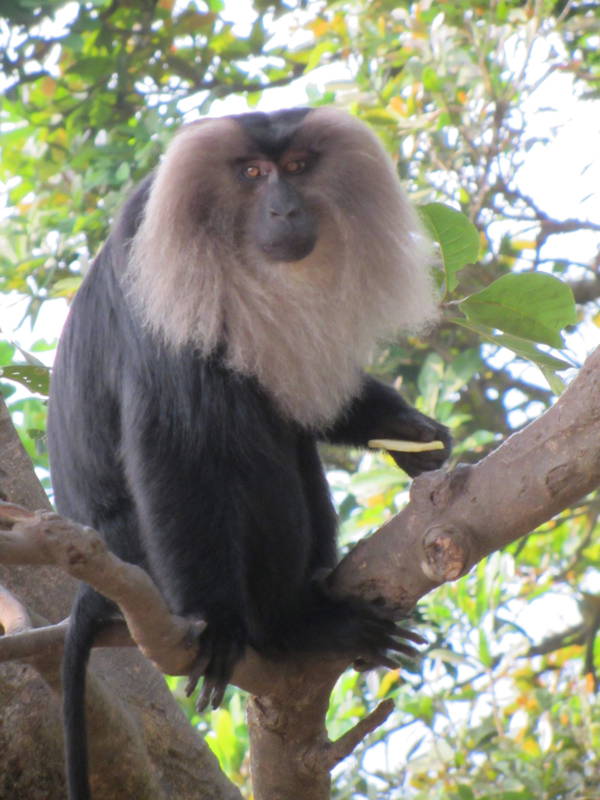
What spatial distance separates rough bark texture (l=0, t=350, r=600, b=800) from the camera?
6.82 ft

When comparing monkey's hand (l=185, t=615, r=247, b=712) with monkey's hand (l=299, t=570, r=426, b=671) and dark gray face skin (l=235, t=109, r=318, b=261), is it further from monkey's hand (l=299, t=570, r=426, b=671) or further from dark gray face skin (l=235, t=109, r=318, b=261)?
dark gray face skin (l=235, t=109, r=318, b=261)

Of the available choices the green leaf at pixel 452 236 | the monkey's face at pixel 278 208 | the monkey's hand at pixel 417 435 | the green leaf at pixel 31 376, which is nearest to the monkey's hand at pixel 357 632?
the monkey's hand at pixel 417 435

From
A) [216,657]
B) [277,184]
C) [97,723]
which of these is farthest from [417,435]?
[97,723]

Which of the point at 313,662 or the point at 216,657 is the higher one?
the point at 216,657

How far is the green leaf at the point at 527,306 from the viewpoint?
2.35 meters

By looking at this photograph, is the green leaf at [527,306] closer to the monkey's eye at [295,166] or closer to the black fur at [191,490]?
the black fur at [191,490]

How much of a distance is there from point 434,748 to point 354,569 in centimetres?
212

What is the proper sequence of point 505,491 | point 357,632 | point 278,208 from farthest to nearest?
1. point 278,208
2. point 357,632
3. point 505,491

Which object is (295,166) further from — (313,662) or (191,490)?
(313,662)

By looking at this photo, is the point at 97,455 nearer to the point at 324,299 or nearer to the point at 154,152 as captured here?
the point at 324,299

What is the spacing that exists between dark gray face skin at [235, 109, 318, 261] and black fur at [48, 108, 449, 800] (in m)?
0.08

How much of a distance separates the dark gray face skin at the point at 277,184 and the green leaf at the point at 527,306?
0.62 metres

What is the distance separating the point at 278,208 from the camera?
112 inches

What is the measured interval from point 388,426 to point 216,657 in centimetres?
96
